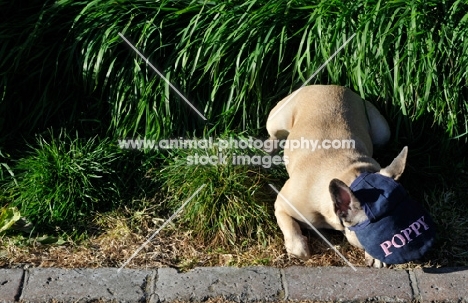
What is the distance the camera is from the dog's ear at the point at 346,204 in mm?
4219

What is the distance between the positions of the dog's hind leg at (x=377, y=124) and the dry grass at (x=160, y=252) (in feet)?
2.60

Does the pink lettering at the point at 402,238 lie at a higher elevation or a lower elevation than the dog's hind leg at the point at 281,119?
lower

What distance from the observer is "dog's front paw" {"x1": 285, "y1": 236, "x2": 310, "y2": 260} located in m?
4.67

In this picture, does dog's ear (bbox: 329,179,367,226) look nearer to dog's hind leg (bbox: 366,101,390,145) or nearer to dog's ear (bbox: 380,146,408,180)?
dog's ear (bbox: 380,146,408,180)

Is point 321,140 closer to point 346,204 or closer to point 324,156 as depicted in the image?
point 324,156

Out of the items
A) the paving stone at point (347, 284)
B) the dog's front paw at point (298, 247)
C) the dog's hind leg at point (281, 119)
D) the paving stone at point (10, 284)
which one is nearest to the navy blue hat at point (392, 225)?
the paving stone at point (347, 284)

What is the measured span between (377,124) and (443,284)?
1242mm

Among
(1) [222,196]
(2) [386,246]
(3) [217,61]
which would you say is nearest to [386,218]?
(2) [386,246]

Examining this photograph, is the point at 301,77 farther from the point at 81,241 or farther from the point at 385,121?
the point at 81,241

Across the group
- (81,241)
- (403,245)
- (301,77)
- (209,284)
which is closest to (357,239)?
(403,245)

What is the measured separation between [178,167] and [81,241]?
0.81 meters

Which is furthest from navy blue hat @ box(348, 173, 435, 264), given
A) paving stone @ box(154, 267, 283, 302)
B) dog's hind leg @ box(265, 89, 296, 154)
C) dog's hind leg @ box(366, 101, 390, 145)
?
dog's hind leg @ box(265, 89, 296, 154)

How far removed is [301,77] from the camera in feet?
17.6

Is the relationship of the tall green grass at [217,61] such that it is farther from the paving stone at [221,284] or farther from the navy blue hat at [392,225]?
the paving stone at [221,284]
